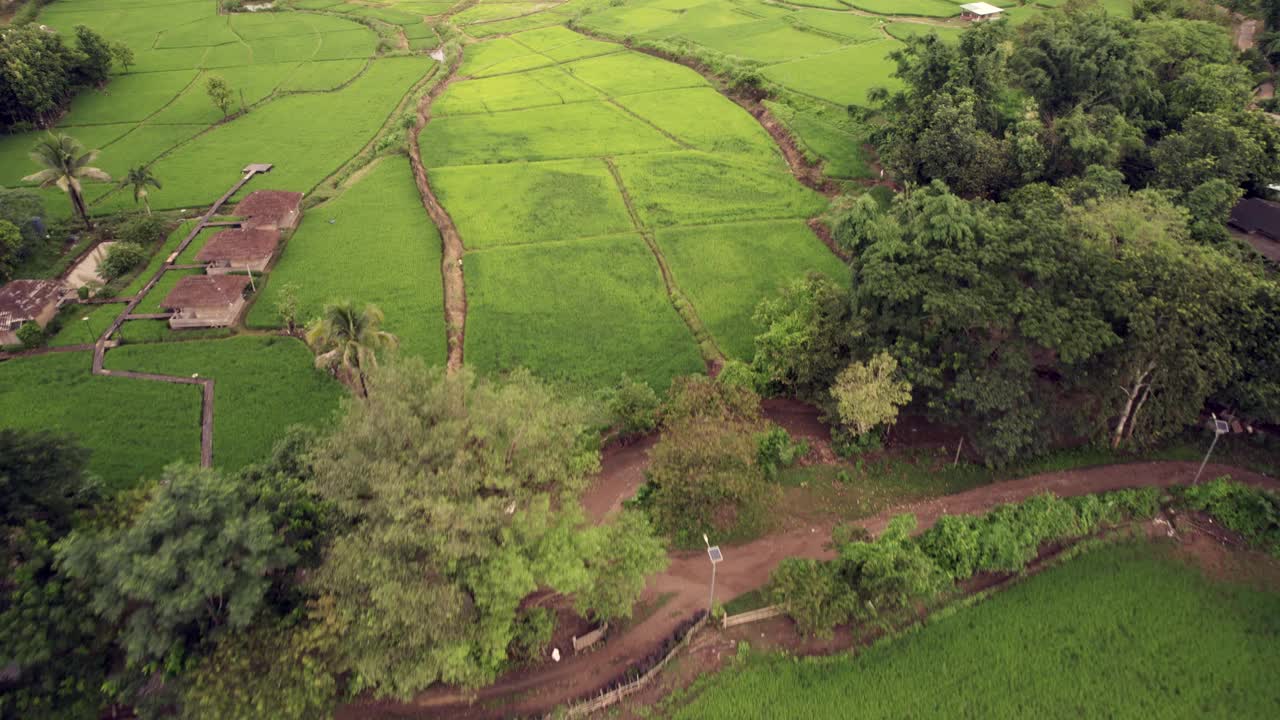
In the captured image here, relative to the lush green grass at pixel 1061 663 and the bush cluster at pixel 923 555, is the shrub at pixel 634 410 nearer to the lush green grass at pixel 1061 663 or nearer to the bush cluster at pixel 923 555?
the bush cluster at pixel 923 555

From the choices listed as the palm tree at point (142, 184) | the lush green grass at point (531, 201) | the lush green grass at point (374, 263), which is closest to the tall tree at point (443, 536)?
the lush green grass at point (374, 263)

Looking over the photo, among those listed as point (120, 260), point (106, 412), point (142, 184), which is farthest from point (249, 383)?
point (142, 184)

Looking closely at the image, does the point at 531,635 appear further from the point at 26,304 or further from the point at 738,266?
the point at 26,304

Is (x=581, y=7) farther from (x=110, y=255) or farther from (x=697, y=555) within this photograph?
(x=697, y=555)

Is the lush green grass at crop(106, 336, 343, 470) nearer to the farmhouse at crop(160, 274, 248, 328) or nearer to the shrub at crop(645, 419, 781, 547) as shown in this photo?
the farmhouse at crop(160, 274, 248, 328)

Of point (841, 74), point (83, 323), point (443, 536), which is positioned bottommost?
point (83, 323)
